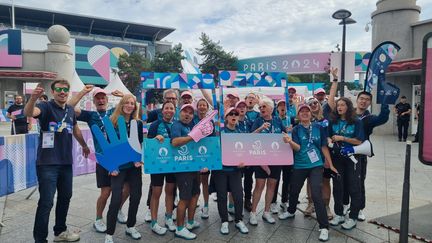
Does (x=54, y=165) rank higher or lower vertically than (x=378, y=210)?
higher

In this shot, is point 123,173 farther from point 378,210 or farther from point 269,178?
point 378,210

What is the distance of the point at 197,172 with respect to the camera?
14.4 ft

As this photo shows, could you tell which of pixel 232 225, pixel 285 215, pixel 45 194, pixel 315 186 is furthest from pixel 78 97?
pixel 285 215

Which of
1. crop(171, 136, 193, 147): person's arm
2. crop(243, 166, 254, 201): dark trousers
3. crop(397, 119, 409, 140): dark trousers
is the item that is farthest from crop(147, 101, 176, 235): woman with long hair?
crop(397, 119, 409, 140): dark trousers

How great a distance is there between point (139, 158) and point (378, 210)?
3.76 meters

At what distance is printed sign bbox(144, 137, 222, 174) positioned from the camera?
4.00 metres

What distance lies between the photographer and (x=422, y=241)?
3.93m

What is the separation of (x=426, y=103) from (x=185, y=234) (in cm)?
318

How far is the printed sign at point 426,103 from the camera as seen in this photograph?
143 inches

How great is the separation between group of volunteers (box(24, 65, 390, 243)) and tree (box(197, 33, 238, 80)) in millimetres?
26858

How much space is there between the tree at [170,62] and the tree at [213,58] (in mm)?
2470

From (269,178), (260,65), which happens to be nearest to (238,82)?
(269,178)

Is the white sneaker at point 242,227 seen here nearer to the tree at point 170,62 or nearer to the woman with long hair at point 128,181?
the woman with long hair at point 128,181

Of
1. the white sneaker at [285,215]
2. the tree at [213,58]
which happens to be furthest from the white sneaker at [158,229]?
the tree at [213,58]
